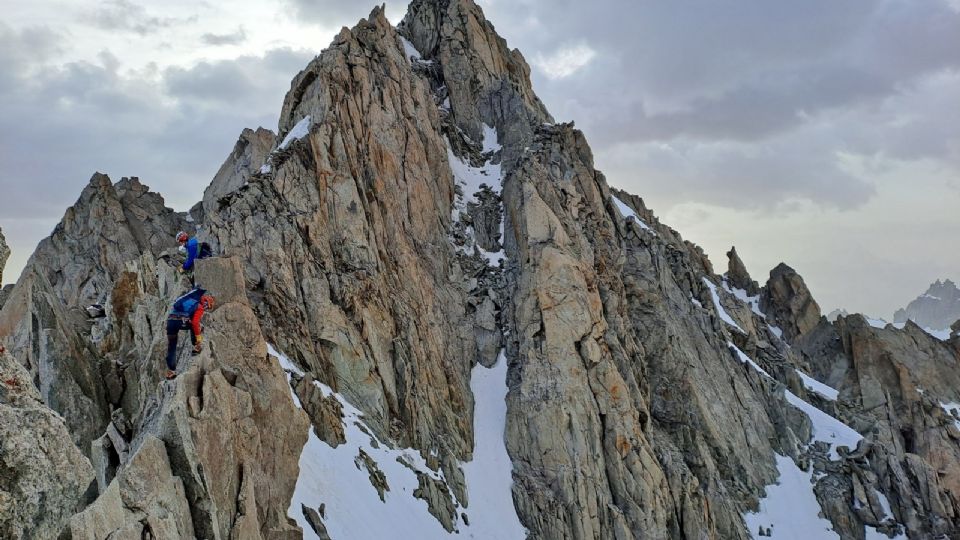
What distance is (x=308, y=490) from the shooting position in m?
26.7

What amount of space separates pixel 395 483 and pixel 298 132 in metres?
23.5

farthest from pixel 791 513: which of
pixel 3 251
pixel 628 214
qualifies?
pixel 3 251

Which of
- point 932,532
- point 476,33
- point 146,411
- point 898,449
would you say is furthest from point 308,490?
point 476,33

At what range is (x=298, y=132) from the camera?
45.9 metres

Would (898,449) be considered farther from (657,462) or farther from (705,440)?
(657,462)

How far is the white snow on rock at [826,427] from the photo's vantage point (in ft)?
186

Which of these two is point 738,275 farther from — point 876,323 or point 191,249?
point 191,249

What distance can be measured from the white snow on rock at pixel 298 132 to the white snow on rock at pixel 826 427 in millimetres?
38703

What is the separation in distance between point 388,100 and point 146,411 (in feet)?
117

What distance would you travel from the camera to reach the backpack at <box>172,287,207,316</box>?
21.1 metres

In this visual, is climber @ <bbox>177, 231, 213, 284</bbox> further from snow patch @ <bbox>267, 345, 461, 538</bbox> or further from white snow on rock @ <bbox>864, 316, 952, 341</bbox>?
white snow on rock @ <bbox>864, 316, 952, 341</bbox>

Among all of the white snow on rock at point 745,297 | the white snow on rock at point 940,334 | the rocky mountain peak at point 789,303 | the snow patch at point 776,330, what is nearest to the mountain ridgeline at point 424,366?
the snow patch at point 776,330

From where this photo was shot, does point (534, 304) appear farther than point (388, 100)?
→ No

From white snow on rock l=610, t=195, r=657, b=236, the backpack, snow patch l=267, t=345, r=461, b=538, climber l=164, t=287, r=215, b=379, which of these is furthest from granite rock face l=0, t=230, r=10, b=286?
white snow on rock l=610, t=195, r=657, b=236
